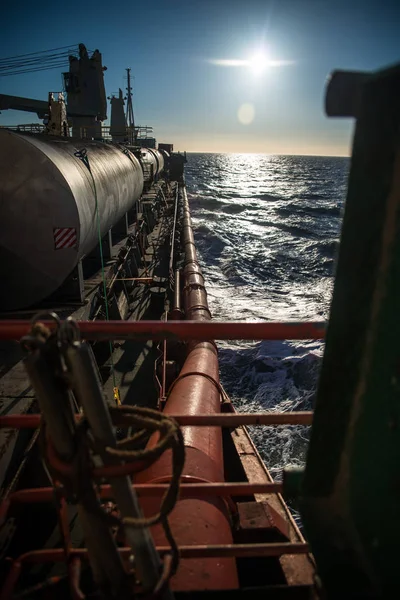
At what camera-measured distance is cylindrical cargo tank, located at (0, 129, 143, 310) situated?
19.9 ft

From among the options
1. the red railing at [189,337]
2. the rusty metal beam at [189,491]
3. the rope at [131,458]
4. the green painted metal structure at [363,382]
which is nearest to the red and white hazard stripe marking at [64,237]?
the red railing at [189,337]

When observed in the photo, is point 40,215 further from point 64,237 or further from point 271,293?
point 271,293

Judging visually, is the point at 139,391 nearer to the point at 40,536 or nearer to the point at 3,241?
the point at 40,536

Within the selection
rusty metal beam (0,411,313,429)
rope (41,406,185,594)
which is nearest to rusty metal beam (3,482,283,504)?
rusty metal beam (0,411,313,429)

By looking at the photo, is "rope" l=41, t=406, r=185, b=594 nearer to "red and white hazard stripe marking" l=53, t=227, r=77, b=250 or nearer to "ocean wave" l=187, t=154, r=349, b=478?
"red and white hazard stripe marking" l=53, t=227, r=77, b=250

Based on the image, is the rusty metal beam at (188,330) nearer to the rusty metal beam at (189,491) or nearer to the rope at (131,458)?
the rope at (131,458)

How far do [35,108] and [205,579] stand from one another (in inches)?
1195

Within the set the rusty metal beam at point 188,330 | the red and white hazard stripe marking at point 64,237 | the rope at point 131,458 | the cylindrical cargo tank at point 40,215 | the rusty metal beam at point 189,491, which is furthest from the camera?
the red and white hazard stripe marking at point 64,237

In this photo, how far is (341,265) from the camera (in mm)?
1195

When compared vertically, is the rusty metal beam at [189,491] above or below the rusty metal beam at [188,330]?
below

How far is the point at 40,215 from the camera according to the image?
6371 mm

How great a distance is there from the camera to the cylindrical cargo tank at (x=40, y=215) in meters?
6.05

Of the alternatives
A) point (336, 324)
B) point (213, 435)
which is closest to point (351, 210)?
point (336, 324)

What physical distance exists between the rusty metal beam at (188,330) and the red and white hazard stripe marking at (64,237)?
5.08 meters
